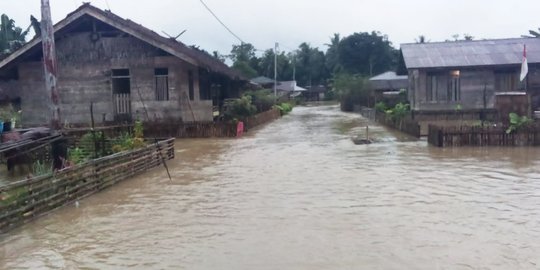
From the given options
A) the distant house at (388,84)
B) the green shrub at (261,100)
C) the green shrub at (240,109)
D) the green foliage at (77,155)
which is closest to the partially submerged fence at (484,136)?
the green foliage at (77,155)

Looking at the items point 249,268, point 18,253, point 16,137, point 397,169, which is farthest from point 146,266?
point 16,137

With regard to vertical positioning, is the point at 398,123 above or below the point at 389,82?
below

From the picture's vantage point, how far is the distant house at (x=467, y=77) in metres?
28.1

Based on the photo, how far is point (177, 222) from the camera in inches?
359

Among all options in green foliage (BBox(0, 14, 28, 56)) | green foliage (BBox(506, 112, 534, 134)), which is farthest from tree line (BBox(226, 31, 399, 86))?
green foliage (BBox(506, 112, 534, 134))

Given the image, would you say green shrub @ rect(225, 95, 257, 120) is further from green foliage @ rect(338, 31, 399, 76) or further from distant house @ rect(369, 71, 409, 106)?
green foliage @ rect(338, 31, 399, 76)

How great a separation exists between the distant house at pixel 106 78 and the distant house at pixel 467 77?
11.1m

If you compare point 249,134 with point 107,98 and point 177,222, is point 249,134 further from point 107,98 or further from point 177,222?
point 177,222

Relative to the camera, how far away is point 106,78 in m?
25.5

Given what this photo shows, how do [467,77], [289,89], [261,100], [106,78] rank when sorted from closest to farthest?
[106,78]
[467,77]
[261,100]
[289,89]

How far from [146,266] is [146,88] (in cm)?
1963

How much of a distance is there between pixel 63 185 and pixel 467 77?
23803 millimetres

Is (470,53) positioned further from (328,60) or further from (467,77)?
(328,60)

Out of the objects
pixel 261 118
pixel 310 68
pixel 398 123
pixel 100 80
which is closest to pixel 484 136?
pixel 398 123
